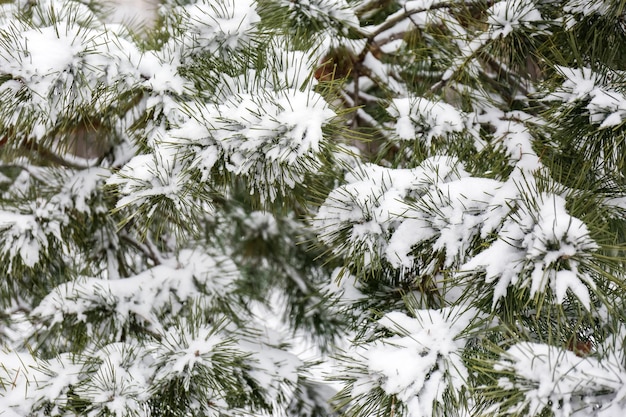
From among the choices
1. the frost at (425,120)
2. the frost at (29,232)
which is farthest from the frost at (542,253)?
the frost at (29,232)

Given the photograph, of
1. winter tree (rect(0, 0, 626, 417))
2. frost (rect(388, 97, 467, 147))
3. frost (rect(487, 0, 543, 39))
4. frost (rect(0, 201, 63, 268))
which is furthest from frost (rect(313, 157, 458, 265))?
frost (rect(0, 201, 63, 268))

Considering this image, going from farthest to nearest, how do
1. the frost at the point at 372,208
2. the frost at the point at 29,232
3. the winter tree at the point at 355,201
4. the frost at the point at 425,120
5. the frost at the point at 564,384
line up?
the frost at the point at 29,232 < the frost at the point at 425,120 < the frost at the point at 372,208 < the winter tree at the point at 355,201 < the frost at the point at 564,384

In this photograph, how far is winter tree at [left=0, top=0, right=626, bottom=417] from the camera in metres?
0.69

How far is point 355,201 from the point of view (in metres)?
0.84

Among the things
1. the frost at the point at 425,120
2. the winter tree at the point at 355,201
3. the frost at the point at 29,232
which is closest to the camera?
the winter tree at the point at 355,201

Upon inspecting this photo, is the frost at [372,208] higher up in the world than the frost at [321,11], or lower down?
lower down

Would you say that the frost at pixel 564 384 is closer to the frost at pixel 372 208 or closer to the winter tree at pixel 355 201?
the winter tree at pixel 355 201

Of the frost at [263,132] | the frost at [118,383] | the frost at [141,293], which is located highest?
the frost at [263,132]

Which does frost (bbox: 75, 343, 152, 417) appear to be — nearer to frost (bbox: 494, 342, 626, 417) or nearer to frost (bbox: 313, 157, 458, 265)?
frost (bbox: 313, 157, 458, 265)

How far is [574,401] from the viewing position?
60cm

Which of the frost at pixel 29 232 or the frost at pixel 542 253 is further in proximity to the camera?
the frost at pixel 29 232

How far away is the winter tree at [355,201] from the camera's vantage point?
0.69 m

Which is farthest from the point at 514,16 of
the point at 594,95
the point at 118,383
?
the point at 118,383

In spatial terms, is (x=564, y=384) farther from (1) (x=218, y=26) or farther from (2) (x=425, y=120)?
(1) (x=218, y=26)
